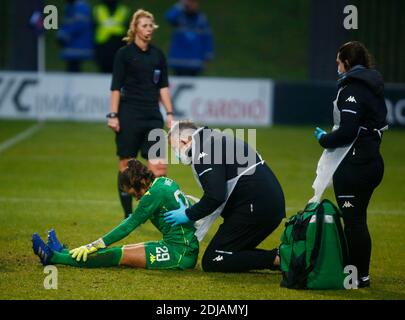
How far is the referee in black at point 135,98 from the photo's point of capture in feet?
34.5

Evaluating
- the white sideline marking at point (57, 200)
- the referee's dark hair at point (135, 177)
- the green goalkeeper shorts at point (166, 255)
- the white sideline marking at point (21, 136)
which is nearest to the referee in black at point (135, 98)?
the white sideline marking at point (57, 200)

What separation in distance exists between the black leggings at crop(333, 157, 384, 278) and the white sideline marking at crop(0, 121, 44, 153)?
963 centimetres

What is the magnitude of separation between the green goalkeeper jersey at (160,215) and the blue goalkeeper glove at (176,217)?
81 millimetres

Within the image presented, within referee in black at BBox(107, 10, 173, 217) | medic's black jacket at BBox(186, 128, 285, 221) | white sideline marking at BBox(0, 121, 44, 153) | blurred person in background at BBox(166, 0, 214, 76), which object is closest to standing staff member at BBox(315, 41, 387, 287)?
medic's black jacket at BBox(186, 128, 285, 221)

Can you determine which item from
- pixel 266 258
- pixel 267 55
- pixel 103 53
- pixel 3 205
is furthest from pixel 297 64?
pixel 266 258

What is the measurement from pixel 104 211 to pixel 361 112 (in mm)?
4706

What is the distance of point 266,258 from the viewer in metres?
8.19

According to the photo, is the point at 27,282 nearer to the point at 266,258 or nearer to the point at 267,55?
the point at 266,258

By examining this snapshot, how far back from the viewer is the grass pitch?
7.60 m

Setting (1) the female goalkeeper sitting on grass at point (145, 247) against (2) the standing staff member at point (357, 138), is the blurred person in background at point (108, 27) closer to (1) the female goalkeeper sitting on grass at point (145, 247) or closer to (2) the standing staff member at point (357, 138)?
(1) the female goalkeeper sitting on grass at point (145, 247)

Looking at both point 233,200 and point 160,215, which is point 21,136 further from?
point 233,200

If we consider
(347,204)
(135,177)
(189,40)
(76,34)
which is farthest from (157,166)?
(76,34)

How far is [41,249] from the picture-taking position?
8.17 m
